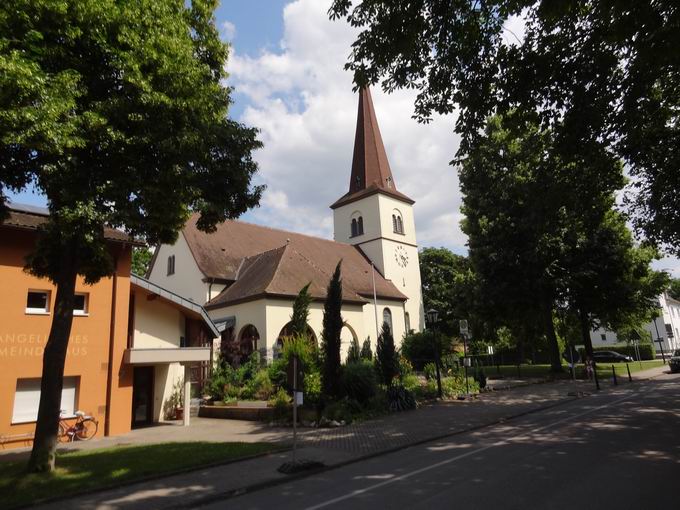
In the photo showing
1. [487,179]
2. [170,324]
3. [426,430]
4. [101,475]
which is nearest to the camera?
[101,475]

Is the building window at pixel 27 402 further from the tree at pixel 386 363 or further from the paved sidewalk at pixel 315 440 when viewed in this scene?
the tree at pixel 386 363

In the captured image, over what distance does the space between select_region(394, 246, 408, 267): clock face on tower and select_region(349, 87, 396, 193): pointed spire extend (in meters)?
6.07

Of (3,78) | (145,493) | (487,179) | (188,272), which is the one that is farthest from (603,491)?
(188,272)

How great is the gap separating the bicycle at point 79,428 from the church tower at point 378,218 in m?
28.6

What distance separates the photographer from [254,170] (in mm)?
11523

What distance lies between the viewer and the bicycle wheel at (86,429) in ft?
49.7

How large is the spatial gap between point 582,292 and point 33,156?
1180 inches

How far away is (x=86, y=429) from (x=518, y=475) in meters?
13.6

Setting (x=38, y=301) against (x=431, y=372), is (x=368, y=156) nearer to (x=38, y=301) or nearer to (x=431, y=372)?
(x=431, y=372)

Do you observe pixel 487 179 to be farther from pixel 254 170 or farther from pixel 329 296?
pixel 254 170

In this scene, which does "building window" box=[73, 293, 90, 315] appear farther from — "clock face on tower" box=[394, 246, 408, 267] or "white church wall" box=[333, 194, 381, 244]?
"clock face on tower" box=[394, 246, 408, 267]

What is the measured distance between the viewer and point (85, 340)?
16141 millimetres

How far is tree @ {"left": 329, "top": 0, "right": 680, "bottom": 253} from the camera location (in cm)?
782

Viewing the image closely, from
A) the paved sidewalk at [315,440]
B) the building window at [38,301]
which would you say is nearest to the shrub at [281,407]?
the paved sidewalk at [315,440]
